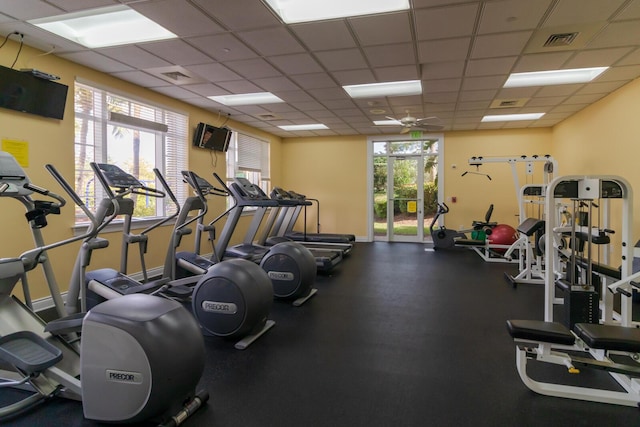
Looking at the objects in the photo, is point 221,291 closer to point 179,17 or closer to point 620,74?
point 179,17

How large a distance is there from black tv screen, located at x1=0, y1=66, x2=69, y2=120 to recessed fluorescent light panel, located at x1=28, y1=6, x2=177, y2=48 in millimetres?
539

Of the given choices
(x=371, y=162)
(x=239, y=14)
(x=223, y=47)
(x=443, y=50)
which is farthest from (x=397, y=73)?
(x=371, y=162)

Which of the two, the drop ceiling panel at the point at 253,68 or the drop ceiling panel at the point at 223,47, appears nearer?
the drop ceiling panel at the point at 223,47

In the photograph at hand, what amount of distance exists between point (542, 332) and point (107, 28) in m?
4.42

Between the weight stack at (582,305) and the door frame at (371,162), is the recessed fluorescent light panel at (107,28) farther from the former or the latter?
the door frame at (371,162)

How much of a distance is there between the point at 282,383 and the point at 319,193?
7390 millimetres

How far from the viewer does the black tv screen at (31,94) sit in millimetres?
3400

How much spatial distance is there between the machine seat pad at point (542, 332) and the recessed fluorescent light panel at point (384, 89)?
3716 millimetres

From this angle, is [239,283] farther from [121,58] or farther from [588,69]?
[588,69]

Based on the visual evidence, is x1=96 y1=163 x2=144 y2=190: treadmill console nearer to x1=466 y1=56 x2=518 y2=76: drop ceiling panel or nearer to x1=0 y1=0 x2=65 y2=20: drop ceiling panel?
x1=0 y1=0 x2=65 y2=20: drop ceiling panel

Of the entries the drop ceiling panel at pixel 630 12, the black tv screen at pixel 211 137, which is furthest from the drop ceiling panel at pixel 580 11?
the black tv screen at pixel 211 137

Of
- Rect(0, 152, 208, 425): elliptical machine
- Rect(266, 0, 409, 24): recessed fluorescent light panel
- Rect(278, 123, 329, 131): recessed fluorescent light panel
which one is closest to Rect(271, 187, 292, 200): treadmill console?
Rect(278, 123, 329, 131): recessed fluorescent light panel

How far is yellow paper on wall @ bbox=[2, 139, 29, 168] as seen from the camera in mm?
3479

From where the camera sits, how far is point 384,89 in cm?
541
